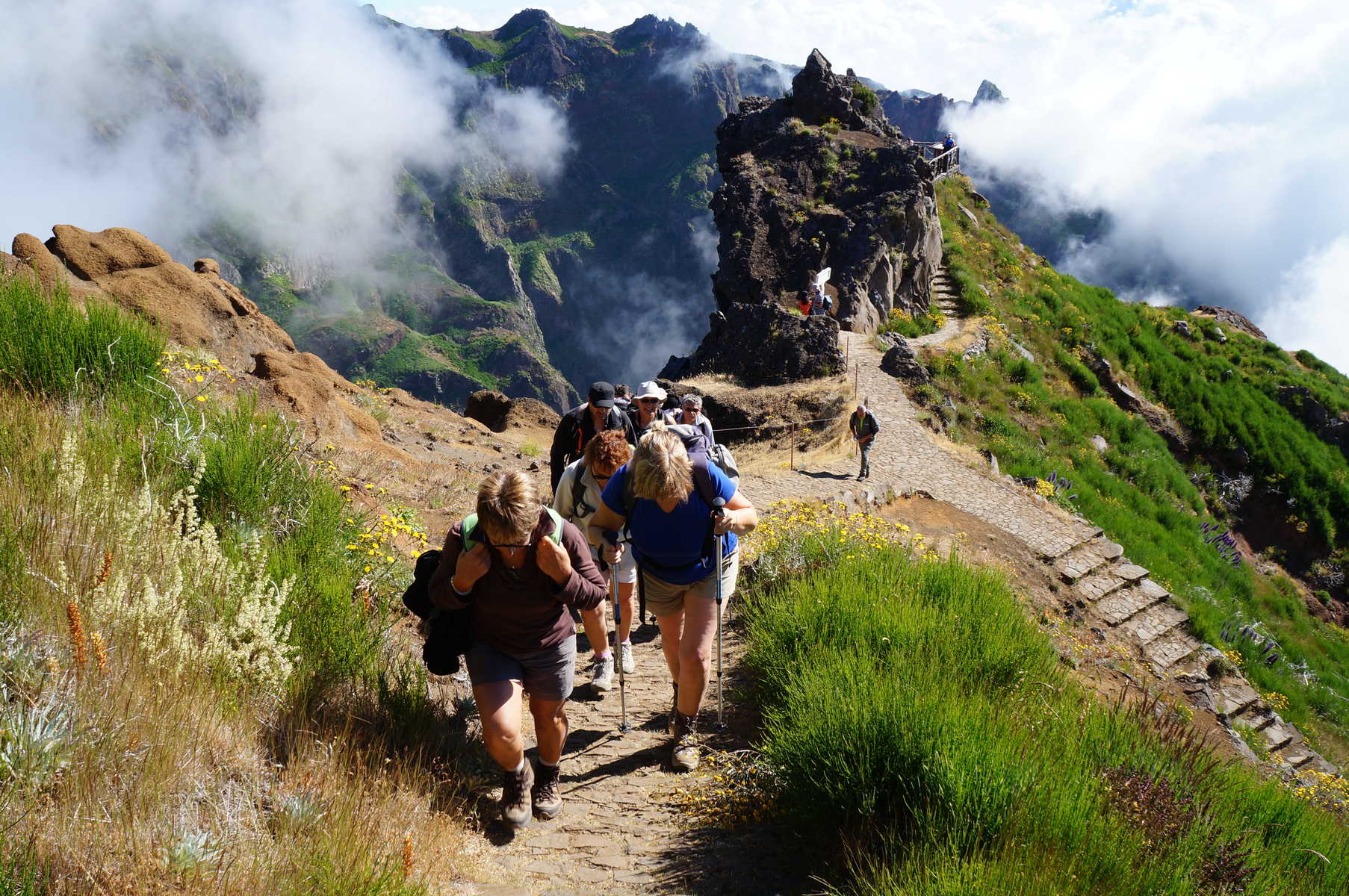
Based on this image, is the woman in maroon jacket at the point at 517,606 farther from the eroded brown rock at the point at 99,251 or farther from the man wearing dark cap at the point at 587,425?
the eroded brown rock at the point at 99,251

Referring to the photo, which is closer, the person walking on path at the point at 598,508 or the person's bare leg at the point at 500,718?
the person's bare leg at the point at 500,718

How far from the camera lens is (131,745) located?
267 centimetres

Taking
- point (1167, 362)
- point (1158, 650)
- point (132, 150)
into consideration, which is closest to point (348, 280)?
point (132, 150)

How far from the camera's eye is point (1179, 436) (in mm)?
24156

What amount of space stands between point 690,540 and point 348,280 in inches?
6678

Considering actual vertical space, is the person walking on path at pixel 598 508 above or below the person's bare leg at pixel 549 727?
above

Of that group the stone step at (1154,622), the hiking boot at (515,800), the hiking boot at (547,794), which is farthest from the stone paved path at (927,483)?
the hiking boot at (515,800)

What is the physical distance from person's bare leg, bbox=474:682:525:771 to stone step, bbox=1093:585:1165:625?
10.9 metres

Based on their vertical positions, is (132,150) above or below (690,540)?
above

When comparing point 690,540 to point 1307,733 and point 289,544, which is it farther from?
point 1307,733

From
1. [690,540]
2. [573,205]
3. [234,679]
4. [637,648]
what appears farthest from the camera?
[573,205]

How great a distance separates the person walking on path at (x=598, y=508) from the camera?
196 inches

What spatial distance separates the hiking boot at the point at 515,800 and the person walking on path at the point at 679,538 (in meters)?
0.96

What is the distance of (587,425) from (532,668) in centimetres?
250
